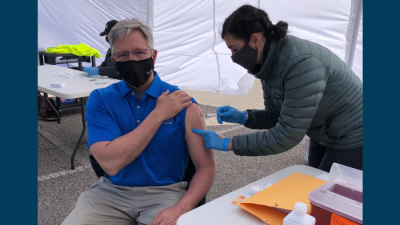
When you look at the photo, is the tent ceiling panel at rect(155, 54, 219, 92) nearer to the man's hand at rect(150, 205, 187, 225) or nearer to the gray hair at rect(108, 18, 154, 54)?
the gray hair at rect(108, 18, 154, 54)

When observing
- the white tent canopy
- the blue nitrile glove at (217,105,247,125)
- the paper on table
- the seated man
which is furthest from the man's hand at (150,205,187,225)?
the white tent canopy

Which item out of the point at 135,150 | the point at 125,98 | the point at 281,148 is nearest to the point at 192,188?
the point at 135,150

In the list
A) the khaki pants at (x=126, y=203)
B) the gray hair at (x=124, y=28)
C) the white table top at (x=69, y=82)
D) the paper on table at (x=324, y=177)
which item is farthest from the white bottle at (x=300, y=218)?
the white table top at (x=69, y=82)

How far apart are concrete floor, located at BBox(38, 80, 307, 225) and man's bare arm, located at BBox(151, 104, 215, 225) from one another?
1270 mm

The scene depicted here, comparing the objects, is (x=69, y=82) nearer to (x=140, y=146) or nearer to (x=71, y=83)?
(x=71, y=83)

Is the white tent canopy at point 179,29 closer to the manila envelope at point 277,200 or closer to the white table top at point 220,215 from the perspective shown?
the manila envelope at point 277,200

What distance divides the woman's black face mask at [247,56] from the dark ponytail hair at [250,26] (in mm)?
47

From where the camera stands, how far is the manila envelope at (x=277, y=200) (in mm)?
948

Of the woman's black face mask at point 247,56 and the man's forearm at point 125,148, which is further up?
the woman's black face mask at point 247,56

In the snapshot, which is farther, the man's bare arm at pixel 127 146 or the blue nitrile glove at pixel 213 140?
the blue nitrile glove at pixel 213 140

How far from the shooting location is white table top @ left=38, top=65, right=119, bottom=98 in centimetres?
285

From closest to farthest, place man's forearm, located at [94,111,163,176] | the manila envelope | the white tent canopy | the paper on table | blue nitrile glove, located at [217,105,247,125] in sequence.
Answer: the manila envelope, the paper on table, man's forearm, located at [94,111,163,176], blue nitrile glove, located at [217,105,247,125], the white tent canopy

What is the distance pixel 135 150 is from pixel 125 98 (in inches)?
12.3

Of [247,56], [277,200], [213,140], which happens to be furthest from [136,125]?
[277,200]
